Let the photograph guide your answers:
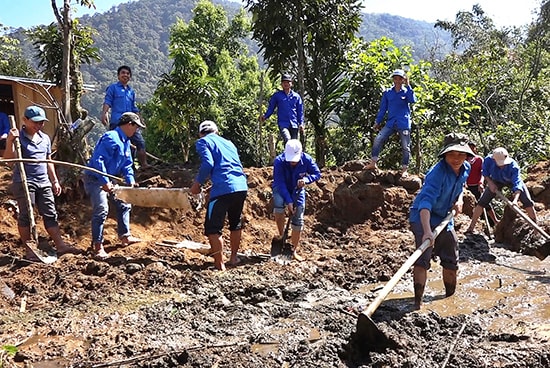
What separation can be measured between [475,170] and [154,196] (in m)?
5.37

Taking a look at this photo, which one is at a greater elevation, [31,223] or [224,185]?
[224,185]

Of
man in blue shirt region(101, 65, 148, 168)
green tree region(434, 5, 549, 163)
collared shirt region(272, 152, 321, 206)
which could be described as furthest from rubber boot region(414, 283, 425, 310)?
green tree region(434, 5, 549, 163)

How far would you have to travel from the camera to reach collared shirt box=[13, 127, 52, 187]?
614 cm

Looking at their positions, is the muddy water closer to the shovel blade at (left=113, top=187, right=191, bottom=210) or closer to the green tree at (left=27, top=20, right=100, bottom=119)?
the shovel blade at (left=113, top=187, right=191, bottom=210)

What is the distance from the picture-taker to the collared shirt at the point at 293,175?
22.0 ft

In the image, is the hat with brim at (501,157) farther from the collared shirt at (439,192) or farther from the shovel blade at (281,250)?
the shovel blade at (281,250)

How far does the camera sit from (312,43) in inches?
440

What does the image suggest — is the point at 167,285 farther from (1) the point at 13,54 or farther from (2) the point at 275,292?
(1) the point at 13,54

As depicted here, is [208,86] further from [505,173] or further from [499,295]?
[499,295]

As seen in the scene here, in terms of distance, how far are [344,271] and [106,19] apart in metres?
154

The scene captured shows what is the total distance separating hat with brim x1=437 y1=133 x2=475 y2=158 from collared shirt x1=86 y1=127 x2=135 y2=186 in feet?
11.7

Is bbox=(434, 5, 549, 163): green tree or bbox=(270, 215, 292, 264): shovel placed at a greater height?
bbox=(434, 5, 549, 163): green tree

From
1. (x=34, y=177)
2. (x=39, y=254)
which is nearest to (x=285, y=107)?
(x=34, y=177)

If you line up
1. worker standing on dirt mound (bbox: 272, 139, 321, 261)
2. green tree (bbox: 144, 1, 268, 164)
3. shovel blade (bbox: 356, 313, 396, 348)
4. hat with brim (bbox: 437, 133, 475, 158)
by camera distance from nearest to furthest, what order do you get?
shovel blade (bbox: 356, 313, 396, 348) < hat with brim (bbox: 437, 133, 475, 158) < worker standing on dirt mound (bbox: 272, 139, 321, 261) < green tree (bbox: 144, 1, 268, 164)
